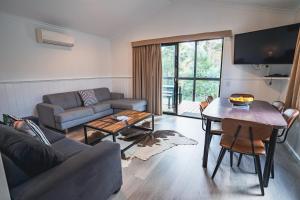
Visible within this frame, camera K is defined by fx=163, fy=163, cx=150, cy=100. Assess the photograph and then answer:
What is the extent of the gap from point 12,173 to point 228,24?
13.7 ft

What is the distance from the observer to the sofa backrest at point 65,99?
3.64m

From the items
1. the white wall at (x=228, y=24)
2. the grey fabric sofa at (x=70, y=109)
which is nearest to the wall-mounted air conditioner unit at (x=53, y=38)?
the grey fabric sofa at (x=70, y=109)

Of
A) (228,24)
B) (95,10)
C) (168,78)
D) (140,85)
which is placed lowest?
(140,85)

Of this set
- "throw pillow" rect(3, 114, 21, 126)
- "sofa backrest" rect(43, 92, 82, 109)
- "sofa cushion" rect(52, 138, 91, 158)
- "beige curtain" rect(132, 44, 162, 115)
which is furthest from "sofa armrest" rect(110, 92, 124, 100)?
"throw pillow" rect(3, 114, 21, 126)

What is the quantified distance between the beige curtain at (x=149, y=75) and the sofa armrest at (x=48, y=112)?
2.20 m

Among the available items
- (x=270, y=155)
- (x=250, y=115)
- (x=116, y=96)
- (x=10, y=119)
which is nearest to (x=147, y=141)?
(x=250, y=115)

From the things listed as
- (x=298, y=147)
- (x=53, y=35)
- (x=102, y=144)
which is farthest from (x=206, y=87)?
(x=53, y=35)

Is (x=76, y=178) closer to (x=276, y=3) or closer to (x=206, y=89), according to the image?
(x=276, y=3)

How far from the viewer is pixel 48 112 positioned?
3.35 metres

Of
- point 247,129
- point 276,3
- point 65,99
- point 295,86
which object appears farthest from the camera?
point 65,99

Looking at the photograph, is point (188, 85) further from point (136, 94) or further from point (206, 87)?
point (136, 94)

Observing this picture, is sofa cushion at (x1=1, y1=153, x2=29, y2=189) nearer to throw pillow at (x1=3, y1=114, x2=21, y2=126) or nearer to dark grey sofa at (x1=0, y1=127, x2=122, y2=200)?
dark grey sofa at (x1=0, y1=127, x2=122, y2=200)

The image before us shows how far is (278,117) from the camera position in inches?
73.7

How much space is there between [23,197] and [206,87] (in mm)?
4405
